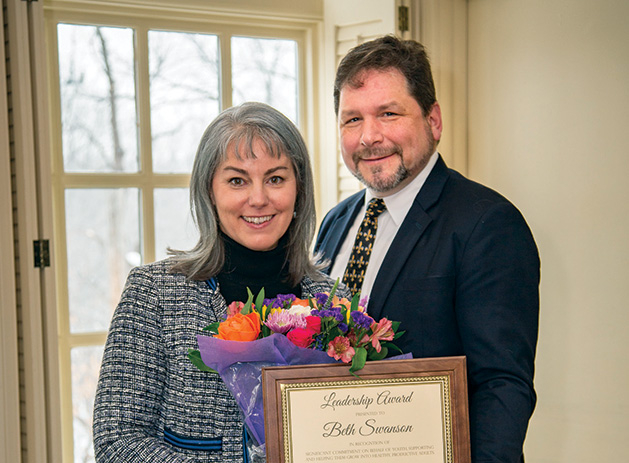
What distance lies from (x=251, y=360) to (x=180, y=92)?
1920 mm

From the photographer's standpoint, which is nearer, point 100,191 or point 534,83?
point 534,83

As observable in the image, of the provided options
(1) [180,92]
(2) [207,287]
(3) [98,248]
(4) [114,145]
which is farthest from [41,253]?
(2) [207,287]

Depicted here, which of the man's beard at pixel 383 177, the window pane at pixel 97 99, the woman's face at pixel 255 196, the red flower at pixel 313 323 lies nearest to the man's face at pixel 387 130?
the man's beard at pixel 383 177

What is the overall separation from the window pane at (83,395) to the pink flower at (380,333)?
1836 mm

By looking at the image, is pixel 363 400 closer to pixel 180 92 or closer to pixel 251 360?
pixel 251 360

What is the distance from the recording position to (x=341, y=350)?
1182 mm

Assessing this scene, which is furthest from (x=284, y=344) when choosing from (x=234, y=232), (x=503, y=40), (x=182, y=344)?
(x=503, y=40)

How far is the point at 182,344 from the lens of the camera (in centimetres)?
136

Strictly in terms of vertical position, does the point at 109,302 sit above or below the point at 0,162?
below

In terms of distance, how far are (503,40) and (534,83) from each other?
→ 255mm

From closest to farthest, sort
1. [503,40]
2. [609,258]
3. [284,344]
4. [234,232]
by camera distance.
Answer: [284,344] < [234,232] < [609,258] < [503,40]

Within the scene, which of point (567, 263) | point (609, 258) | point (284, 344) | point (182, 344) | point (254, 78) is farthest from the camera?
point (254, 78)

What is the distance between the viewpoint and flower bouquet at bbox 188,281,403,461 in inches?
46.3

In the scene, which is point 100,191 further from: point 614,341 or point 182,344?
point 614,341
